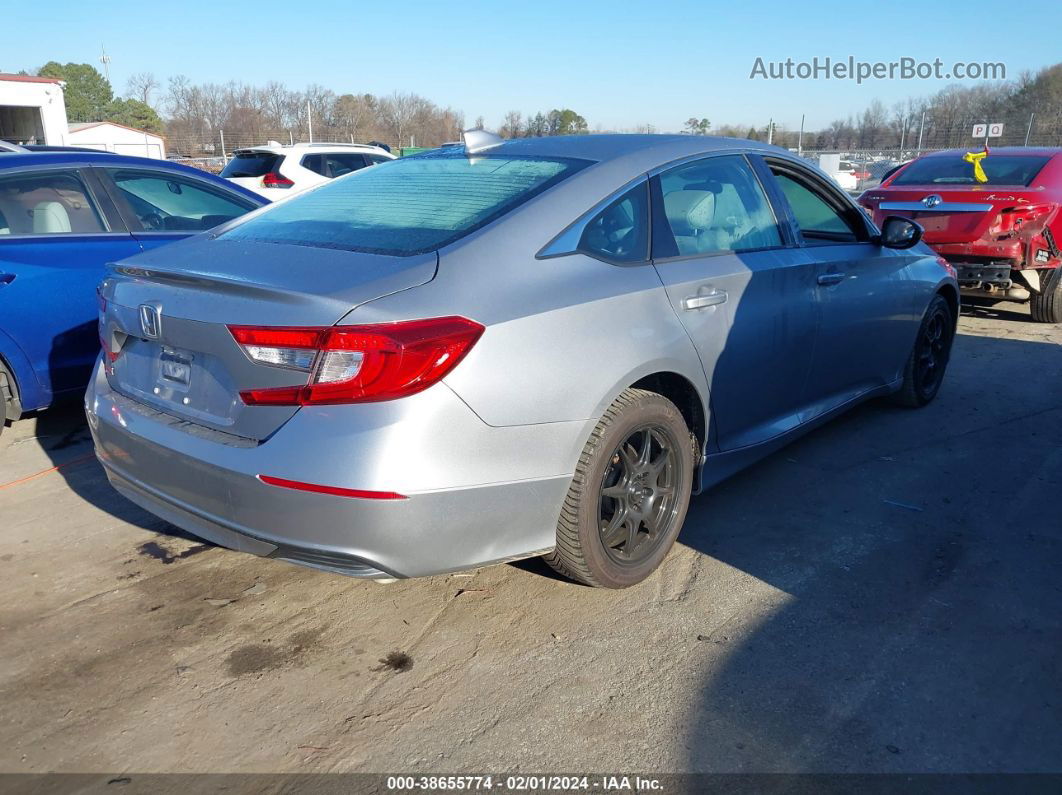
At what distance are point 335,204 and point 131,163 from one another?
263 cm

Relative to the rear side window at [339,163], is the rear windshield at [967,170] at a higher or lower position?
lower

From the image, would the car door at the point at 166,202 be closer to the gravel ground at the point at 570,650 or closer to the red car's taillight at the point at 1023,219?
the gravel ground at the point at 570,650

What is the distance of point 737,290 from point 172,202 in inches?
148

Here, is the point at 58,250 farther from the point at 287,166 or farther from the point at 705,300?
the point at 287,166

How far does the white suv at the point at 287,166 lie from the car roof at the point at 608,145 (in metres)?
9.69

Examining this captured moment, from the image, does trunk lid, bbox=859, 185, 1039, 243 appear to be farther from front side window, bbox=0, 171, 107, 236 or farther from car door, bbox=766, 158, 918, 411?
front side window, bbox=0, 171, 107, 236

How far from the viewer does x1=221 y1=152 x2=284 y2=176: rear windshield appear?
1325cm

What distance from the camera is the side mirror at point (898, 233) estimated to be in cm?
450

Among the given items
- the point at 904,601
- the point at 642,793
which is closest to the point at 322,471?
the point at 642,793

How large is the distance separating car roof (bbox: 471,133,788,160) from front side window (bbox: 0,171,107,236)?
2685 millimetres

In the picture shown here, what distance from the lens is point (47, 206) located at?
481 centimetres

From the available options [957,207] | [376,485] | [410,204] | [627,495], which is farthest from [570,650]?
[957,207]

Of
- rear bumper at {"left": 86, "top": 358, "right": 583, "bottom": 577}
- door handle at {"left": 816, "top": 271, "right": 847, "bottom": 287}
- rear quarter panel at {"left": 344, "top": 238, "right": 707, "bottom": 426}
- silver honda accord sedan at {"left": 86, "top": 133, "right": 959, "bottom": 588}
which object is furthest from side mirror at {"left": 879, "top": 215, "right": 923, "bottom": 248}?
rear bumper at {"left": 86, "top": 358, "right": 583, "bottom": 577}

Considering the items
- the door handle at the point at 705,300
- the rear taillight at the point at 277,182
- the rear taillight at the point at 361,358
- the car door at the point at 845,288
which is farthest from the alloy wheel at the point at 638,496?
the rear taillight at the point at 277,182
